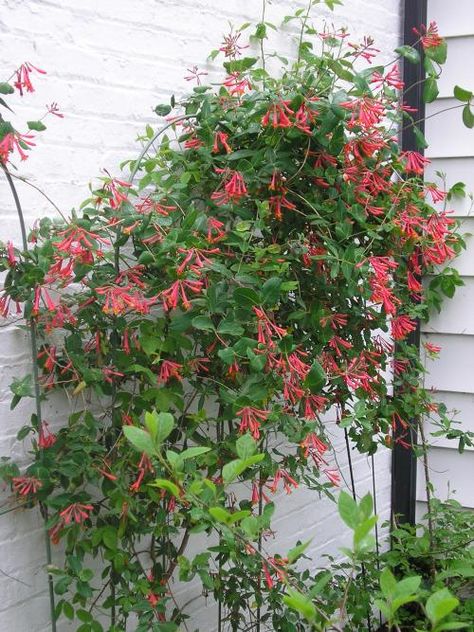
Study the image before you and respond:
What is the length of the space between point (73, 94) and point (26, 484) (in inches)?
31.4

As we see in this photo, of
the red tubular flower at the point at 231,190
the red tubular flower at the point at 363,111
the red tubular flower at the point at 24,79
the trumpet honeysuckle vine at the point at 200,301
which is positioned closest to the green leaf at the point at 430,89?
the trumpet honeysuckle vine at the point at 200,301

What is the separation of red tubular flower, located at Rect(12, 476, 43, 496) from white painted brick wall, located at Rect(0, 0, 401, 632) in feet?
0.27

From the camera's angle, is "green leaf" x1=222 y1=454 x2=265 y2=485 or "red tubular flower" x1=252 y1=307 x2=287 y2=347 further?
"red tubular flower" x1=252 y1=307 x2=287 y2=347

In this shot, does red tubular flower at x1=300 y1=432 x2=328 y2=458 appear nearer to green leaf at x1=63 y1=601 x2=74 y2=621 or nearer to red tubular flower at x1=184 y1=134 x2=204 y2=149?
green leaf at x1=63 y1=601 x2=74 y2=621

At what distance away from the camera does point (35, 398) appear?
5.58 feet

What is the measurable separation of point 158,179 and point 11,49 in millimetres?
385

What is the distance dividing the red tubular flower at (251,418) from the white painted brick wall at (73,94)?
45 centimetres

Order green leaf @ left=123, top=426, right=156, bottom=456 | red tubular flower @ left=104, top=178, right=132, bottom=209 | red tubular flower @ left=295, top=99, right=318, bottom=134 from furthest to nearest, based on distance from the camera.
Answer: red tubular flower @ left=295, top=99, right=318, bottom=134
red tubular flower @ left=104, top=178, right=132, bottom=209
green leaf @ left=123, top=426, right=156, bottom=456

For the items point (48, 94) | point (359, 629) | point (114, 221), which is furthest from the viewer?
point (359, 629)

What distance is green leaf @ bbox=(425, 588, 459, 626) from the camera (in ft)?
2.87

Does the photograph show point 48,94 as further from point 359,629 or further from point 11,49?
point 359,629

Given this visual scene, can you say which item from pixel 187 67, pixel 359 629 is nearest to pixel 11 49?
pixel 187 67

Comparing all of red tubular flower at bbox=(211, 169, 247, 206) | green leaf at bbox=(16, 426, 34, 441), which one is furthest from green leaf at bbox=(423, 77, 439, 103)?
green leaf at bbox=(16, 426, 34, 441)

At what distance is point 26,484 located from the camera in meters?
1.63
